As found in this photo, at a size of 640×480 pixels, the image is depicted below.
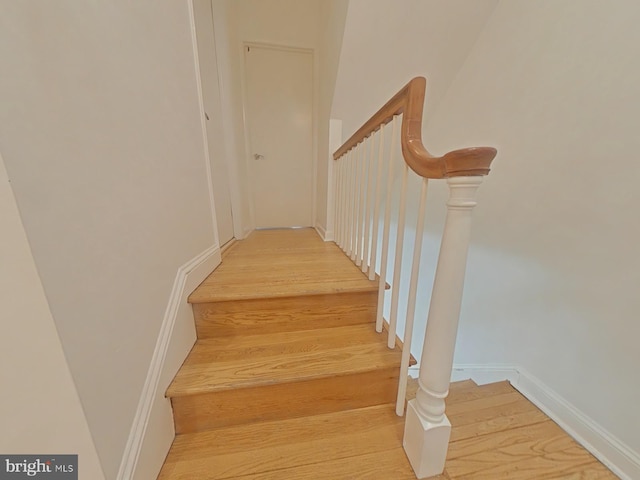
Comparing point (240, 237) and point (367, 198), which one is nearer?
point (367, 198)

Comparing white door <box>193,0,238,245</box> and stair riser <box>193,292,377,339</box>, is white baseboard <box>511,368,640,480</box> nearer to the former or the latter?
stair riser <box>193,292,377,339</box>

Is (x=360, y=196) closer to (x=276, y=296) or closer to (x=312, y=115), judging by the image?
(x=276, y=296)

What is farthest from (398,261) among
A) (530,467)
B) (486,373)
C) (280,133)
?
(280,133)

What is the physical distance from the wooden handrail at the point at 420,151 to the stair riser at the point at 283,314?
0.69 m

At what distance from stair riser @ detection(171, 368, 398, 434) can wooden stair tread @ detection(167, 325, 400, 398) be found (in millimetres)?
31

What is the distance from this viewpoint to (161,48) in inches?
34.5

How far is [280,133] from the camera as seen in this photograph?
265cm

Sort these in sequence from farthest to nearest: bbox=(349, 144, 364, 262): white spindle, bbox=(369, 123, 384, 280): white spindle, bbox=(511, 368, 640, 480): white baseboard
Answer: bbox=(349, 144, 364, 262): white spindle, bbox=(369, 123, 384, 280): white spindle, bbox=(511, 368, 640, 480): white baseboard

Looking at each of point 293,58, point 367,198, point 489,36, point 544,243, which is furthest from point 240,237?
point 489,36

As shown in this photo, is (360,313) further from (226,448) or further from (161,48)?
(161,48)

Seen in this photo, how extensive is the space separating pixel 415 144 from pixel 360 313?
82 centimetres

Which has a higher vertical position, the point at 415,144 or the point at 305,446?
the point at 415,144

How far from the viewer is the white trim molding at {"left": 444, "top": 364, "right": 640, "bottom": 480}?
90 cm

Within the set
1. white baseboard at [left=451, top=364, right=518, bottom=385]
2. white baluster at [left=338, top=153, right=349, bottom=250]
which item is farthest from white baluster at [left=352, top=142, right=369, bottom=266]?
white baseboard at [left=451, top=364, right=518, bottom=385]
